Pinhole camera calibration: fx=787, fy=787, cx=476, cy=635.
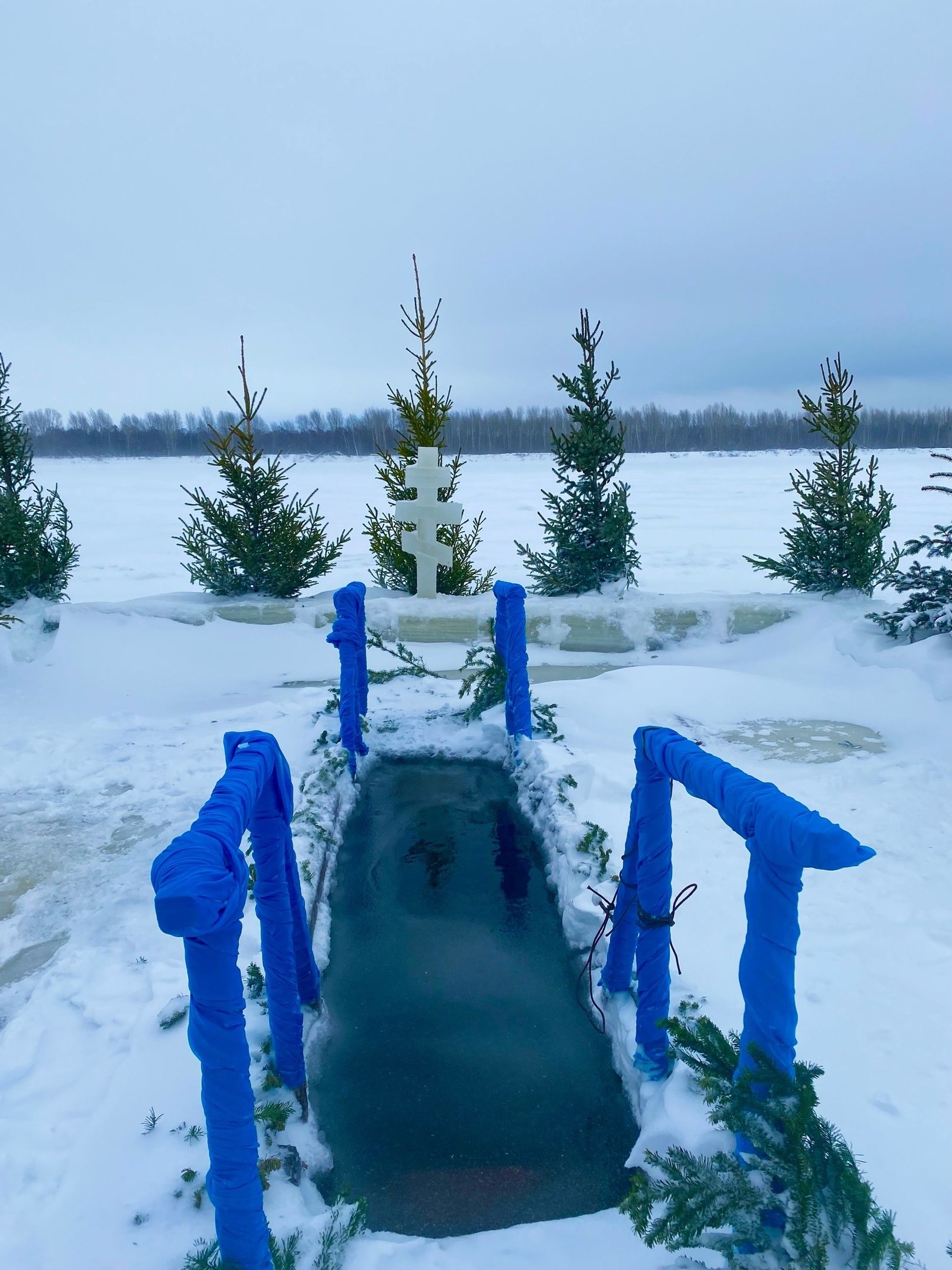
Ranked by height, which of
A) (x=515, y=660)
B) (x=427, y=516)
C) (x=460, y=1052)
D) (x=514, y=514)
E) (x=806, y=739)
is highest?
(x=427, y=516)

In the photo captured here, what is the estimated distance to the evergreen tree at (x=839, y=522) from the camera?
30.8 ft

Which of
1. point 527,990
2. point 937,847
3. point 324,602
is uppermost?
point 324,602

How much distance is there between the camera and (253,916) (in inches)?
156

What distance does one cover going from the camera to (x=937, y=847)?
453 cm

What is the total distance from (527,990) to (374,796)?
7.84 feet

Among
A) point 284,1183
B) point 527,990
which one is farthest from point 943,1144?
point 284,1183

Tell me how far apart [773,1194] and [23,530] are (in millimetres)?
10462

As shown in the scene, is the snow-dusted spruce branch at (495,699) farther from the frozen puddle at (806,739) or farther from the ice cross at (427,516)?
the ice cross at (427,516)

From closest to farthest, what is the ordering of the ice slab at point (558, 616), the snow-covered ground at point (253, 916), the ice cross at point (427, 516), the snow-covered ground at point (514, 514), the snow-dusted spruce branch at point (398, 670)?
the snow-covered ground at point (253, 916) → the snow-dusted spruce branch at point (398, 670) → the ice slab at point (558, 616) → the ice cross at point (427, 516) → the snow-covered ground at point (514, 514)

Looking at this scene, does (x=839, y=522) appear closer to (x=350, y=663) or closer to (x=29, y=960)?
(x=350, y=663)

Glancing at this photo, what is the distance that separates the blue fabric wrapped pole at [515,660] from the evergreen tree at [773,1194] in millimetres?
3994

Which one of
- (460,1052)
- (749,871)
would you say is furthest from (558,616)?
(749,871)

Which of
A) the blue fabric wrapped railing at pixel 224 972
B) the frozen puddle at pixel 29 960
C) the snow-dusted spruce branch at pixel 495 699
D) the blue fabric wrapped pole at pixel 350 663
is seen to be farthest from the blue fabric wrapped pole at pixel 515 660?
the blue fabric wrapped railing at pixel 224 972

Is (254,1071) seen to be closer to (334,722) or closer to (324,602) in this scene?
(334,722)
